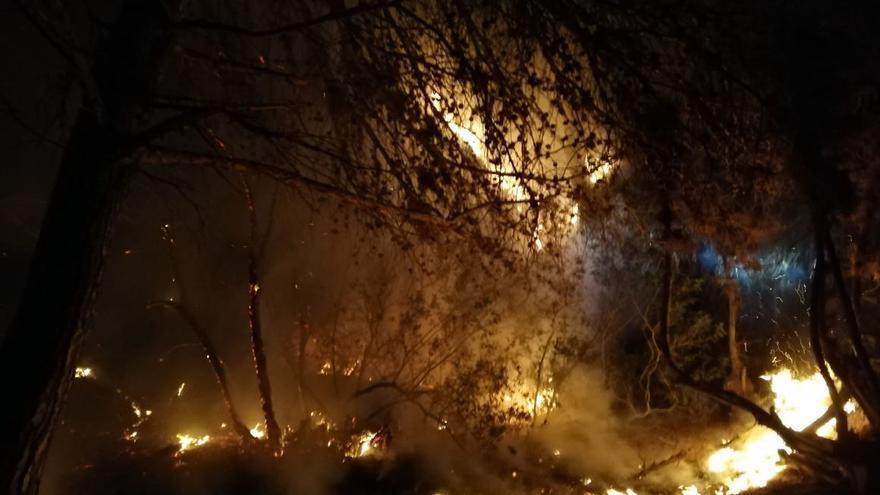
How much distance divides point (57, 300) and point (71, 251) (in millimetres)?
372

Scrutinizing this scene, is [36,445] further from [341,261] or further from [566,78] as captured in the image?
[341,261]

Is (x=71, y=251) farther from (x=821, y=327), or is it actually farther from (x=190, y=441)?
(x=190, y=441)

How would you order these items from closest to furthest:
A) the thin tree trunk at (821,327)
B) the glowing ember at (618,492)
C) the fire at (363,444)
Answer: the thin tree trunk at (821,327), the glowing ember at (618,492), the fire at (363,444)

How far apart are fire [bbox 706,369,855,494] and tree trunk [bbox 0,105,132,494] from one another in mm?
11777

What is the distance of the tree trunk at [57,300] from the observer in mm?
4188

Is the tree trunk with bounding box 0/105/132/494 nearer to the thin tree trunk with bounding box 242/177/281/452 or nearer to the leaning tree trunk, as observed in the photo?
the leaning tree trunk

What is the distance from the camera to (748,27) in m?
7.14

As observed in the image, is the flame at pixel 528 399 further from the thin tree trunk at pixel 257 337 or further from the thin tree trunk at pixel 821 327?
the thin tree trunk at pixel 821 327

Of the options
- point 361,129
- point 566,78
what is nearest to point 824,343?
point 566,78

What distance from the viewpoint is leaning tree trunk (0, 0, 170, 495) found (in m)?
4.20

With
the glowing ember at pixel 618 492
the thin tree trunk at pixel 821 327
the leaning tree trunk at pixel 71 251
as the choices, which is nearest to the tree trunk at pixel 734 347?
the glowing ember at pixel 618 492

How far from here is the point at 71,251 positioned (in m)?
4.41

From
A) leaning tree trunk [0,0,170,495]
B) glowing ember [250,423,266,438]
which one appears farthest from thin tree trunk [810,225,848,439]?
glowing ember [250,423,266,438]

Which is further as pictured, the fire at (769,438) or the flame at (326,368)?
the flame at (326,368)
